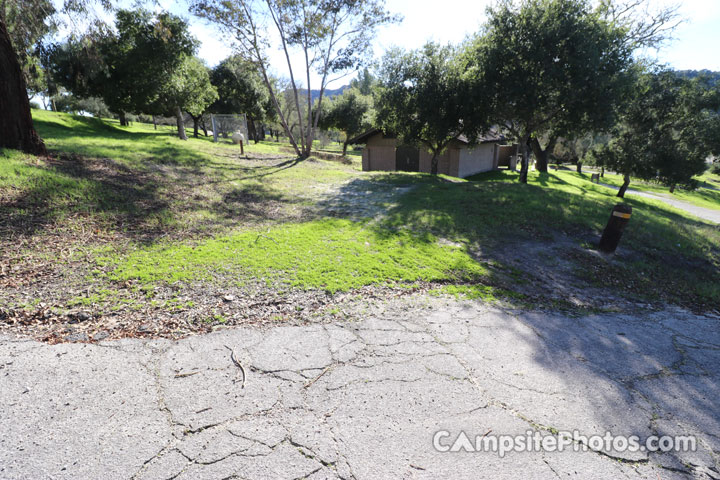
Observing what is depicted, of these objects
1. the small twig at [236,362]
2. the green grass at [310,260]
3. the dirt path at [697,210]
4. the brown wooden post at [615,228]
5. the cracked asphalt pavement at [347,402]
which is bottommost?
the dirt path at [697,210]

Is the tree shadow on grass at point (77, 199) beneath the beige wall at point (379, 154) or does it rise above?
beneath

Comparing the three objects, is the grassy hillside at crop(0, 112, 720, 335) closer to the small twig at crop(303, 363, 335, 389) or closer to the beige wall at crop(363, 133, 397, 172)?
the small twig at crop(303, 363, 335, 389)

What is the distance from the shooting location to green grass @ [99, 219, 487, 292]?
179 inches

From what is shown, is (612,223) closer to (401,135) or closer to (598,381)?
(598,381)

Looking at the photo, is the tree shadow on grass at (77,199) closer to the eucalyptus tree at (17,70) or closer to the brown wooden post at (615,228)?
the eucalyptus tree at (17,70)

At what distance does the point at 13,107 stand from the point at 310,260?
8001 mm

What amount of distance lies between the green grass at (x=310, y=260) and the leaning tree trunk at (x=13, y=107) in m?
5.76

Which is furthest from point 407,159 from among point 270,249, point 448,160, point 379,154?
point 270,249

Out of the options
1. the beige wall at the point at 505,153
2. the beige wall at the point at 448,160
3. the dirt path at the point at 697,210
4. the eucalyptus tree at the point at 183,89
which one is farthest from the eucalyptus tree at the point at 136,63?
the dirt path at the point at 697,210

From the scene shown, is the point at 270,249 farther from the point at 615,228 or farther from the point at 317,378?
the point at 615,228

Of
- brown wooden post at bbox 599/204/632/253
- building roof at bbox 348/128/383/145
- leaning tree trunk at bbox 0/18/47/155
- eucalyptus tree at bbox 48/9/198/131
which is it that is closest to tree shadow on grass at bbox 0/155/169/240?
leaning tree trunk at bbox 0/18/47/155

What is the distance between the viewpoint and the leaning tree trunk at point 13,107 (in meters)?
6.89

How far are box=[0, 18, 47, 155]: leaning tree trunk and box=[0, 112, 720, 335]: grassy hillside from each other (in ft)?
1.91

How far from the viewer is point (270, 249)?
5.61 metres
